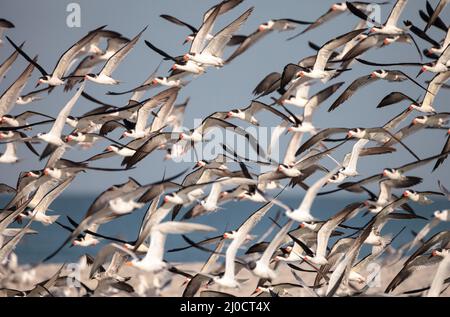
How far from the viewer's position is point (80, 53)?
17328 millimetres

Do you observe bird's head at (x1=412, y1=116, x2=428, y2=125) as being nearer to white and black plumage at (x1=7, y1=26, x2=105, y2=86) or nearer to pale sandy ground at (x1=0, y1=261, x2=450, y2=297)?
pale sandy ground at (x1=0, y1=261, x2=450, y2=297)

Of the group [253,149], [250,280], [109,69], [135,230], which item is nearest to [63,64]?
[109,69]

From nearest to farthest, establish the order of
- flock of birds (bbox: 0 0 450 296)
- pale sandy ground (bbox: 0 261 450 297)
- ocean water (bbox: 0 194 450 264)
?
flock of birds (bbox: 0 0 450 296)
pale sandy ground (bbox: 0 261 450 297)
ocean water (bbox: 0 194 450 264)

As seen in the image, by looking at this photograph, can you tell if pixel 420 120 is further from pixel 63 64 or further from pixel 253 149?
pixel 63 64

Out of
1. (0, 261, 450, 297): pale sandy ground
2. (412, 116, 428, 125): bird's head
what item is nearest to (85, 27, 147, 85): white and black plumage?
(0, 261, 450, 297): pale sandy ground

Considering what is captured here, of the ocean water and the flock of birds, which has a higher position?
the flock of birds

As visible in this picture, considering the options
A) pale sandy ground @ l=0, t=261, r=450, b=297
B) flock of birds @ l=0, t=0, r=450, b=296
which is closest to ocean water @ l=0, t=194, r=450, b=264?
pale sandy ground @ l=0, t=261, r=450, b=297

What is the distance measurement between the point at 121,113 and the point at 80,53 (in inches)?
48.7

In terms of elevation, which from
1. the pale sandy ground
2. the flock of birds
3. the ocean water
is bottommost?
the ocean water

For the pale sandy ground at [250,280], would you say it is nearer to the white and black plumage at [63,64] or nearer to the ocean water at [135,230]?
the ocean water at [135,230]

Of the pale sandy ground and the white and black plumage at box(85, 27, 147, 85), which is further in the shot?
the pale sandy ground

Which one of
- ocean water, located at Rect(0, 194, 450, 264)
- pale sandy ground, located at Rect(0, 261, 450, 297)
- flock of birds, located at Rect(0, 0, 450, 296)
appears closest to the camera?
flock of birds, located at Rect(0, 0, 450, 296)
